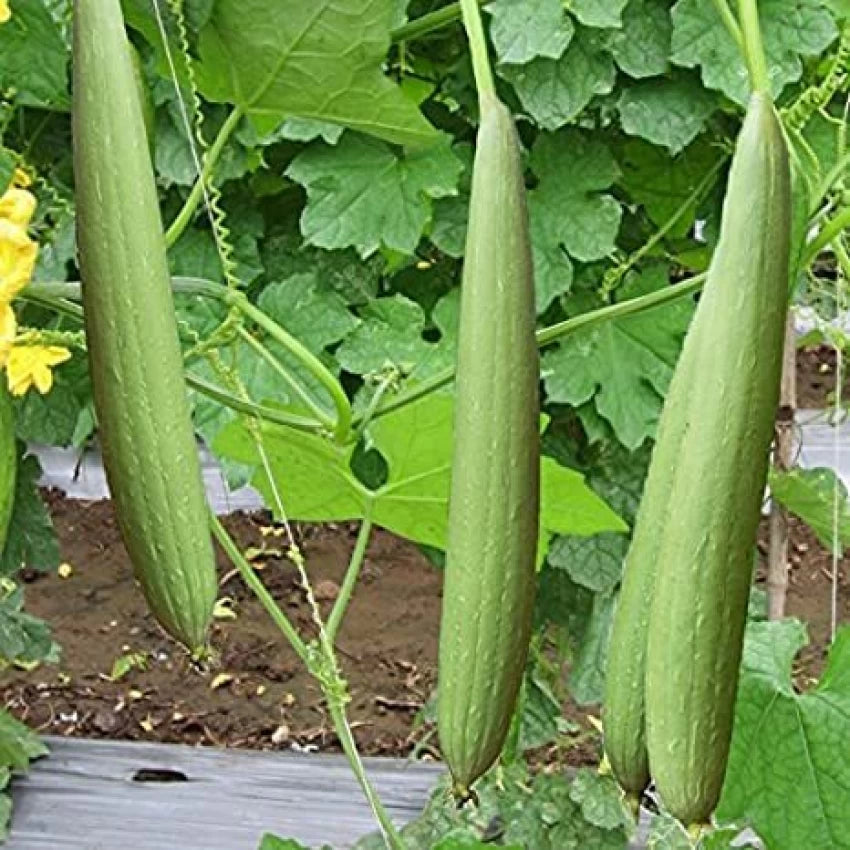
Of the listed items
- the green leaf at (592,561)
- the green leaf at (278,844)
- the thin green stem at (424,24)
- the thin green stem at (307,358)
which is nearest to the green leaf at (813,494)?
the green leaf at (592,561)

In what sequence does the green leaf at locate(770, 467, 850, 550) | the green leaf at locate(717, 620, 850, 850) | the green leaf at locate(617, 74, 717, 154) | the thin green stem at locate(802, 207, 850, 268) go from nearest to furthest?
the thin green stem at locate(802, 207, 850, 268), the green leaf at locate(717, 620, 850, 850), the green leaf at locate(617, 74, 717, 154), the green leaf at locate(770, 467, 850, 550)

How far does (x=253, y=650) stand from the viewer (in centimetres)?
285

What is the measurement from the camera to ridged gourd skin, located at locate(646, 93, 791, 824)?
362 millimetres

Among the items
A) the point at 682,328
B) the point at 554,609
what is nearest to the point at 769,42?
the point at 682,328

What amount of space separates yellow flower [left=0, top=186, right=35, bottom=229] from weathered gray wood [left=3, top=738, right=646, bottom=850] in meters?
1.35

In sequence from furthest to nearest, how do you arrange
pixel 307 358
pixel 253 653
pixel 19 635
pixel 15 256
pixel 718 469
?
pixel 253 653, pixel 19 635, pixel 307 358, pixel 15 256, pixel 718 469

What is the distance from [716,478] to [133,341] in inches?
5.0

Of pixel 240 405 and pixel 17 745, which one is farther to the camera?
pixel 17 745

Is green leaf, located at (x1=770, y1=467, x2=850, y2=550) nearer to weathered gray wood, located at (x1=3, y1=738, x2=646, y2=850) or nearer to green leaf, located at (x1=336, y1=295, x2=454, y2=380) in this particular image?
green leaf, located at (x1=336, y1=295, x2=454, y2=380)

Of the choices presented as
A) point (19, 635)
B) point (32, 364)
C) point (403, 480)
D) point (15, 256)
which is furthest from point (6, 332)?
point (19, 635)

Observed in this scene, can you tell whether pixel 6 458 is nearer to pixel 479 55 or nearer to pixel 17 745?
pixel 479 55

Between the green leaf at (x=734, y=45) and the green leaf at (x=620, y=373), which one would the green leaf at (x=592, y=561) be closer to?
the green leaf at (x=620, y=373)

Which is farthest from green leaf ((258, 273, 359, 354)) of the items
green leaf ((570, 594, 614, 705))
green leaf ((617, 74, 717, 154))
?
green leaf ((570, 594, 614, 705))

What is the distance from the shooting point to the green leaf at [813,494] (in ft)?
4.58
